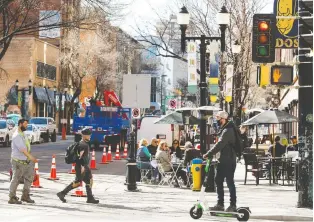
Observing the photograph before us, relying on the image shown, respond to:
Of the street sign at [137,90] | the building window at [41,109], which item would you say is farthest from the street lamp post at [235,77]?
the building window at [41,109]

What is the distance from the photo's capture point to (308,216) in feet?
46.6

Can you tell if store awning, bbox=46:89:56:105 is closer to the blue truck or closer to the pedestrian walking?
the blue truck

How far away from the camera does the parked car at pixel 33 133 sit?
2009 inches

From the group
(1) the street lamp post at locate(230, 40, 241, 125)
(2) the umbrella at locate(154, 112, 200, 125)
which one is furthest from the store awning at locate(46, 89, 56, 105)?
(2) the umbrella at locate(154, 112, 200, 125)

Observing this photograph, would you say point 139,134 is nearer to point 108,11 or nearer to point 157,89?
point 108,11

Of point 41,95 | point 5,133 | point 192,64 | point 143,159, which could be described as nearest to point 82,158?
point 143,159

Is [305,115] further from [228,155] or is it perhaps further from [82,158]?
[82,158]

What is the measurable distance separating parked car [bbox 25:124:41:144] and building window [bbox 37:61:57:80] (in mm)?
25623

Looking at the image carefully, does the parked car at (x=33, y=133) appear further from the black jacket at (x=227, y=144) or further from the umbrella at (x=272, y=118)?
the black jacket at (x=227, y=144)

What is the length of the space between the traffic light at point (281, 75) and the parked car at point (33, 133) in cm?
3671

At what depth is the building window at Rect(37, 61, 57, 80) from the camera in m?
79.3

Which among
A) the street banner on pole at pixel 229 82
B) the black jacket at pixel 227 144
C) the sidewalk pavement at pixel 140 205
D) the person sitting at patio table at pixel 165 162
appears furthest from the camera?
the street banner on pole at pixel 229 82

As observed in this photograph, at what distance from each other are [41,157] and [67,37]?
45.5m

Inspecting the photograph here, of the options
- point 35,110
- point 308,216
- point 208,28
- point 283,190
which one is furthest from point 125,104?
point 35,110
